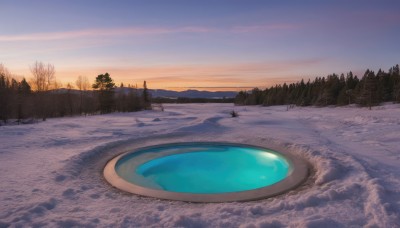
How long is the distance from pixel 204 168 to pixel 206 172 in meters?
0.43

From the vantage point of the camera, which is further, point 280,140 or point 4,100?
point 4,100

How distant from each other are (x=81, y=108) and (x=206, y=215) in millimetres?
40488

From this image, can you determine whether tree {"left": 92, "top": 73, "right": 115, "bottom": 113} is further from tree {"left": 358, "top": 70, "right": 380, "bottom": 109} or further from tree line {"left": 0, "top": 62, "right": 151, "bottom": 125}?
tree {"left": 358, "top": 70, "right": 380, "bottom": 109}

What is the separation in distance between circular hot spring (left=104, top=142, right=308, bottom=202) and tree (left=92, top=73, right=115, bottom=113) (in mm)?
30554

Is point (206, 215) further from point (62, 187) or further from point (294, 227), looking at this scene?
point (62, 187)

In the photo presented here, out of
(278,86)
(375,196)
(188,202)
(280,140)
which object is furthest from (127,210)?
(278,86)

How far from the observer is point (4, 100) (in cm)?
2266

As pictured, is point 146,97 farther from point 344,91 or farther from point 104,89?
point 344,91

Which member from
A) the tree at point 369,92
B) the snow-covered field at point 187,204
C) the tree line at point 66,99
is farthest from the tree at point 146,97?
the snow-covered field at point 187,204

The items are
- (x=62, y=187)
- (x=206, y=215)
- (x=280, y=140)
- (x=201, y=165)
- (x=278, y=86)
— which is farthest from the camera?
(x=278, y=86)

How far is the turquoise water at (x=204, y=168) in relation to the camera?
684 cm

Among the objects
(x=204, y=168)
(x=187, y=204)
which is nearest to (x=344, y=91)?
(x=204, y=168)

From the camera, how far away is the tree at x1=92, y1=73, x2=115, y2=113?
37.7m

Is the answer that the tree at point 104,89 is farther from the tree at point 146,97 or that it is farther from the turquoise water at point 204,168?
the turquoise water at point 204,168
